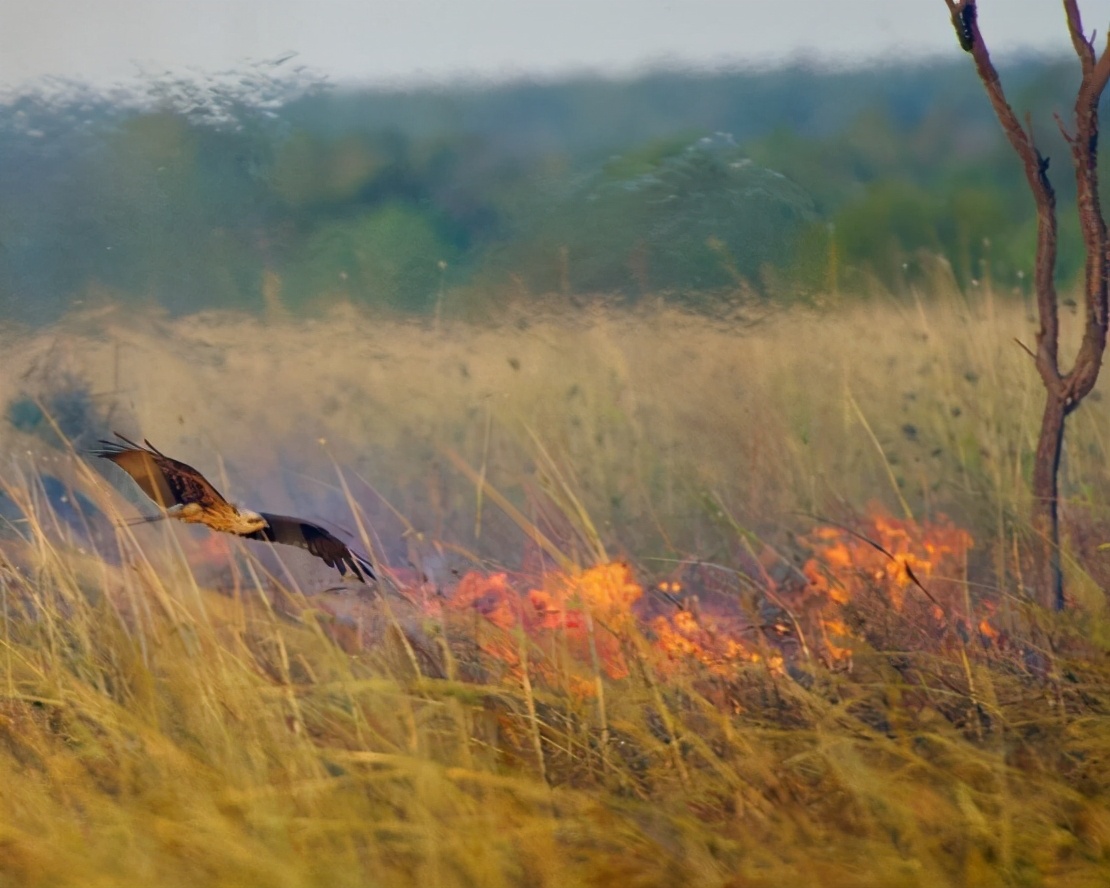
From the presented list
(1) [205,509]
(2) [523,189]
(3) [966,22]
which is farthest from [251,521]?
(3) [966,22]

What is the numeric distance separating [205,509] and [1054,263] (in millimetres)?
1613

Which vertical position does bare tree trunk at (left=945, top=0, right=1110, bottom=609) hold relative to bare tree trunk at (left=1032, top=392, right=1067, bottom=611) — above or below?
above

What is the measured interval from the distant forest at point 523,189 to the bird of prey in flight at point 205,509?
29cm

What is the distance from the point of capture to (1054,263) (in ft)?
7.89

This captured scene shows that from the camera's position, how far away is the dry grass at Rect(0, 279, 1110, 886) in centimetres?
220

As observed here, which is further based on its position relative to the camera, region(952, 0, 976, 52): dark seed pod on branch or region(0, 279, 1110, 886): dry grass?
region(952, 0, 976, 52): dark seed pod on branch

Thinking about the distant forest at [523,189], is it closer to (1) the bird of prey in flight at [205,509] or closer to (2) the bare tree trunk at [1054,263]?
(2) the bare tree trunk at [1054,263]

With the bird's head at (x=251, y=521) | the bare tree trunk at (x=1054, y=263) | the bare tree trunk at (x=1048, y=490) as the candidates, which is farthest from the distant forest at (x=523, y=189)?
the bird's head at (x=251, y=521)

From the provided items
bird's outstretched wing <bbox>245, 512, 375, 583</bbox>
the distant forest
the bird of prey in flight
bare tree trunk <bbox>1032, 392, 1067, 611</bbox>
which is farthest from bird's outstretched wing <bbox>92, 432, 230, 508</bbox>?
bare tree trunk <bbox>1032, 392, 1067, 611</bbox>

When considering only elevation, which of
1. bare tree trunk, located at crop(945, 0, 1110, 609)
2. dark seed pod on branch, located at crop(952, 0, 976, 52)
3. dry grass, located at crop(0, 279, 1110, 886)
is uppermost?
dark seed pod on branch, located at crop(952, 0, 976, 52)

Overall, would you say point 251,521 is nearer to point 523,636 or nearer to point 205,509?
point 205,509

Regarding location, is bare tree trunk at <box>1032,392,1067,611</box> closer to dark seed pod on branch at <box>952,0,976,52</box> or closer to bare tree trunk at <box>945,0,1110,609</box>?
bare tree trunk at <box>945,0,1110,609</box>

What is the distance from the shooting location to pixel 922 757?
226cm

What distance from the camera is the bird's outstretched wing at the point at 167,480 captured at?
2463 mm
